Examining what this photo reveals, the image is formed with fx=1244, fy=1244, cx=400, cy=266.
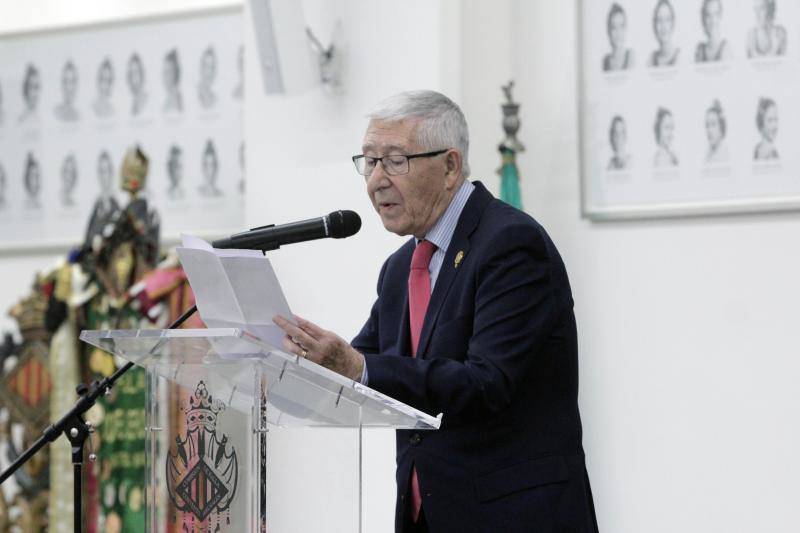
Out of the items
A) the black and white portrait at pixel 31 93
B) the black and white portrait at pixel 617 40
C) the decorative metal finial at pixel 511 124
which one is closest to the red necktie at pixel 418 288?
the decorative metal finial at pixel 511 124

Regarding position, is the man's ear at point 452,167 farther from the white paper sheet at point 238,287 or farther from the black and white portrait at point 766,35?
the black and white portrait at point 766,35

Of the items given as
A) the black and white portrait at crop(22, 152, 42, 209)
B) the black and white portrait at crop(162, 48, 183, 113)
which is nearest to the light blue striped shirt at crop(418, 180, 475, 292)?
the black and white portrait at crop(162, 48, 183, 113)

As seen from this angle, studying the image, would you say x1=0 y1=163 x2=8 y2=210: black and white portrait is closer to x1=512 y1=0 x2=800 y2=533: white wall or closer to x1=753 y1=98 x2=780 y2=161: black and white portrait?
x1=512 y1=0 x2=800 y2=533: white wall

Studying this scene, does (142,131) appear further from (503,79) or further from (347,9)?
(503,79)

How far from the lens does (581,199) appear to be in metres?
4.60

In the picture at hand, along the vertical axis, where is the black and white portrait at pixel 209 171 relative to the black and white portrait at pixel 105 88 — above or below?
below

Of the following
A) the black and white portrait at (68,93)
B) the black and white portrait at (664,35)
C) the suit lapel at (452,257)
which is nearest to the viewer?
the suit lapel at (452,257)

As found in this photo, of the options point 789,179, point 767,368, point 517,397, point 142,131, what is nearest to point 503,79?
point 789,179

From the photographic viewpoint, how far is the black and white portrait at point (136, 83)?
582 centimetres

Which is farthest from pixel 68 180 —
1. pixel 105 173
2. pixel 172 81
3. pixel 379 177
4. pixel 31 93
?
pixel 379 177

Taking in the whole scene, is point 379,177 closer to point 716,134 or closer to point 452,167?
point 452,167

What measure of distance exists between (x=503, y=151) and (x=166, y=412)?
242cm

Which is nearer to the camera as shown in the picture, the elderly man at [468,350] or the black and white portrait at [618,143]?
the elderly man at [468,350]

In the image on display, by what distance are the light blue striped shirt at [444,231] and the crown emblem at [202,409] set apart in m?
0.70
